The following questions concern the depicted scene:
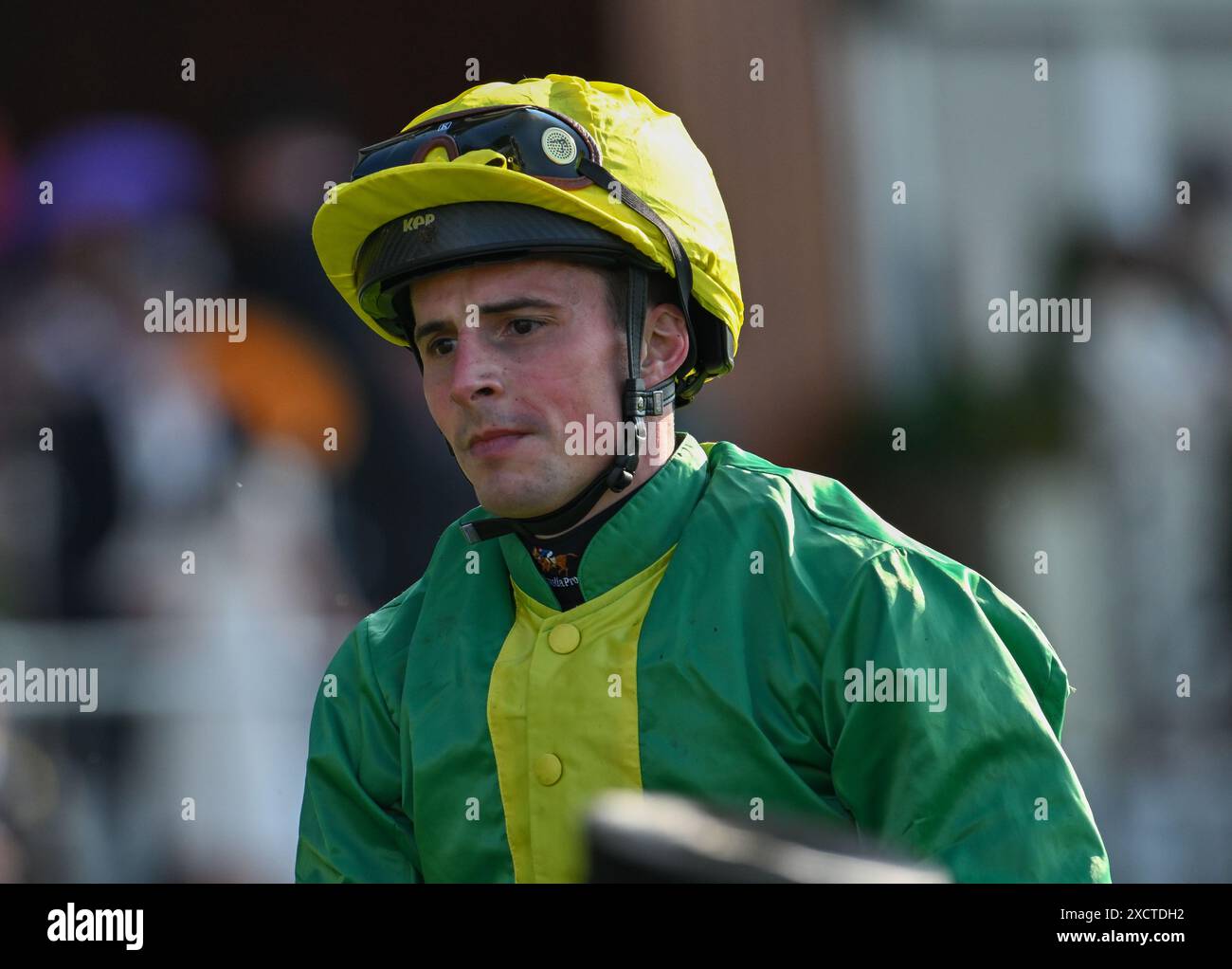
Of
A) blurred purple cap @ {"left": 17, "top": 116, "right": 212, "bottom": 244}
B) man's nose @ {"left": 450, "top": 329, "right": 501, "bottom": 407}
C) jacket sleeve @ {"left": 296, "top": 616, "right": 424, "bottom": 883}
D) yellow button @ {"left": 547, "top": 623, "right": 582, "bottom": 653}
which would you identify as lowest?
jacket sleeve @ {"left": 296, "top": 616, "right": 424, "bottom": 883}

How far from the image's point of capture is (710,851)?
4.26 feet

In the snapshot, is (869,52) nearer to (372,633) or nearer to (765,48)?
(765,48)

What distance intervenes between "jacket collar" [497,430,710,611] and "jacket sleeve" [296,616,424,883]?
0.34m

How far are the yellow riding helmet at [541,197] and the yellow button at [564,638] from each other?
55cm

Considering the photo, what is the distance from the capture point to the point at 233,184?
4914mm

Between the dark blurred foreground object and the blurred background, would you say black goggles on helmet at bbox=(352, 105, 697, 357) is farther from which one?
the blurred background

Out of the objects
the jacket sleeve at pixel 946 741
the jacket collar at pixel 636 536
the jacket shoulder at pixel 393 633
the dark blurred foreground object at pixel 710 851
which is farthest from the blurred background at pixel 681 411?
the dark blurred foreground object at pixel 710 851

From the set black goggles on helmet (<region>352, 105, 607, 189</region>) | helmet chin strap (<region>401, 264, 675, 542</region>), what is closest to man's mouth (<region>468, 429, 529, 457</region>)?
helmet chin strap (<region>401, 264, 675, 542</region>)

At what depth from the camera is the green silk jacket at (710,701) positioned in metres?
2.43

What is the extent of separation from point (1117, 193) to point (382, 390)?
7.25 feet

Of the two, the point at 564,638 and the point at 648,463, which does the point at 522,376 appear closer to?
the point at 648,463

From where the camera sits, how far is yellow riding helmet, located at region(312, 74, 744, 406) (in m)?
2.73

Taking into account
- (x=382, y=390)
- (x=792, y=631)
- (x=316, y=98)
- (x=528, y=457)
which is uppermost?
(x=316, y=98)
